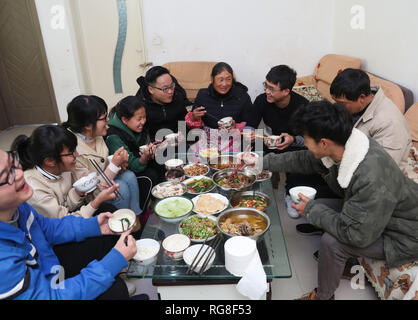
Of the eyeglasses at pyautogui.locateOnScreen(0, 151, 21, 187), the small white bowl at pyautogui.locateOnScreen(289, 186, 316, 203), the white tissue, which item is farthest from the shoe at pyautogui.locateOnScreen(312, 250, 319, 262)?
the eyeglasses at pyautogui.locateOnScreen(0, 151, 21, 187)

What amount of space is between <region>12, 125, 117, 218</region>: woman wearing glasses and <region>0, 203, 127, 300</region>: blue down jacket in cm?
11

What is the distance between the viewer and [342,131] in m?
1.60

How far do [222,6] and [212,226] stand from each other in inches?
136

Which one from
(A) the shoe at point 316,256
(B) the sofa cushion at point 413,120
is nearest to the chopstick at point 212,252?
(A) the shoe at point 316,256

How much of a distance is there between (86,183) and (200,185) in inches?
28.3

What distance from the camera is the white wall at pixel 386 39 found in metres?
2.64

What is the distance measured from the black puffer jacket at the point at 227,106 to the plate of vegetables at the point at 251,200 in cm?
131

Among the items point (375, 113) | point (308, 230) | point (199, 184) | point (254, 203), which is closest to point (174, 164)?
point (199, 184)

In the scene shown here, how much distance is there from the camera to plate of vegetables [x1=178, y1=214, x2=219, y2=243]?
162 cm

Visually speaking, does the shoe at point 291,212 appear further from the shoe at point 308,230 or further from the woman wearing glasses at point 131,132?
the woman wearing glasses at point 131,132

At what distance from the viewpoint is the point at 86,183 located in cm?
179

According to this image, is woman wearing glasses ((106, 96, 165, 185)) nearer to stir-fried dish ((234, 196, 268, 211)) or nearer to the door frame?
stir-fried dish ((234, 196, 268, 211))

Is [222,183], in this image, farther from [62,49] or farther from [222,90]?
[62,49]
